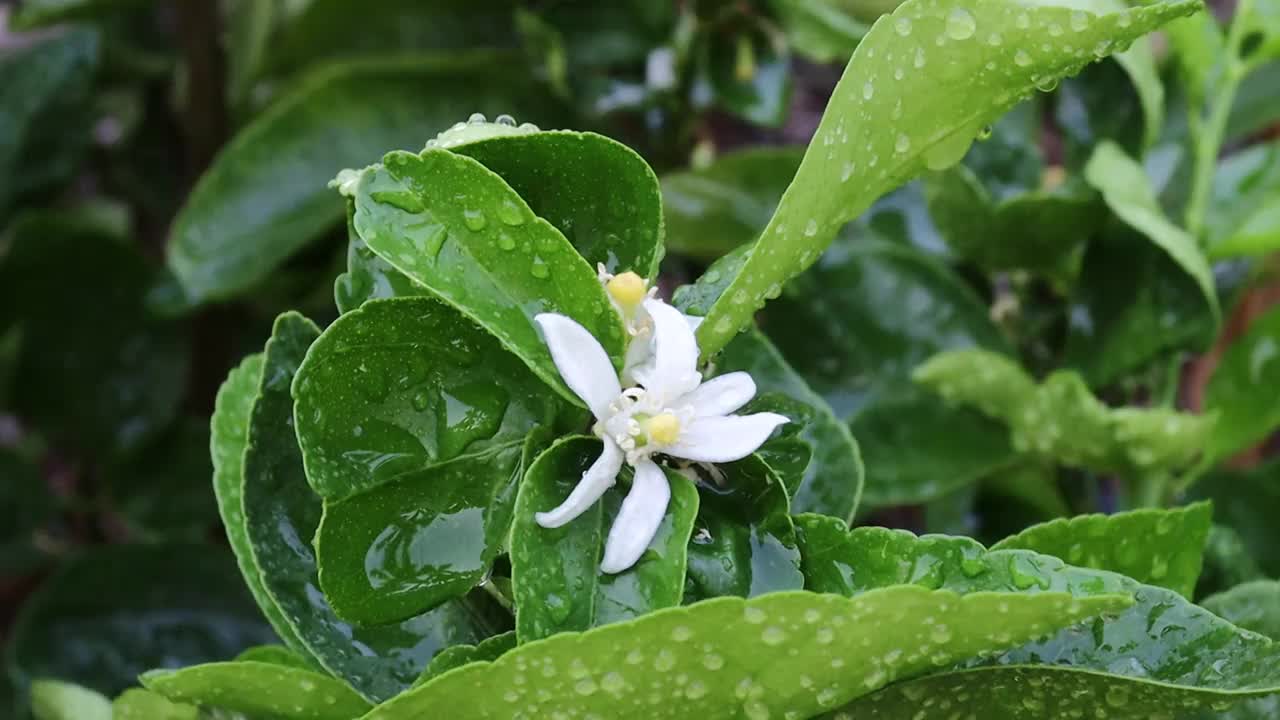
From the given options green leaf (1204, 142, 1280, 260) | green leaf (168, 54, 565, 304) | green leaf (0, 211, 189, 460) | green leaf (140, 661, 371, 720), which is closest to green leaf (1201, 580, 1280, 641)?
green leaf (1204, 142, 1280, 260)

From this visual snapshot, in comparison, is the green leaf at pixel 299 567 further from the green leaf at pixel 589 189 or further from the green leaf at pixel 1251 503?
the green leaf at pixel 1251 503

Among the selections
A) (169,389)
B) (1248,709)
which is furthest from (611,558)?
(169,389)

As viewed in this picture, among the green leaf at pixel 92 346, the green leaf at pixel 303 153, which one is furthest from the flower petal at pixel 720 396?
the green leaf at pixel 92 346

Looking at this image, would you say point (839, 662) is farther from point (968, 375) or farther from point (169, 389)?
point (169, 389)

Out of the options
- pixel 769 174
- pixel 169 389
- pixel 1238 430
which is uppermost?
pixel 769 174

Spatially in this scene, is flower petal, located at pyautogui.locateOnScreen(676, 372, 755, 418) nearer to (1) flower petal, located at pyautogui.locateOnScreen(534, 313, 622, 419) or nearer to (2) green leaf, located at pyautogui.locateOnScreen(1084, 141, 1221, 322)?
(1) flower petal, located at pyautogui.locateOnScreen(534, 313, 622, 419)

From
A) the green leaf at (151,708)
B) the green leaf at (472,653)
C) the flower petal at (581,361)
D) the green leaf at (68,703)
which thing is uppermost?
the flower petal at (581,361)

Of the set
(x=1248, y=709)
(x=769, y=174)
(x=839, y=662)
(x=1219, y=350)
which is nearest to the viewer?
(x=839, y=662)
